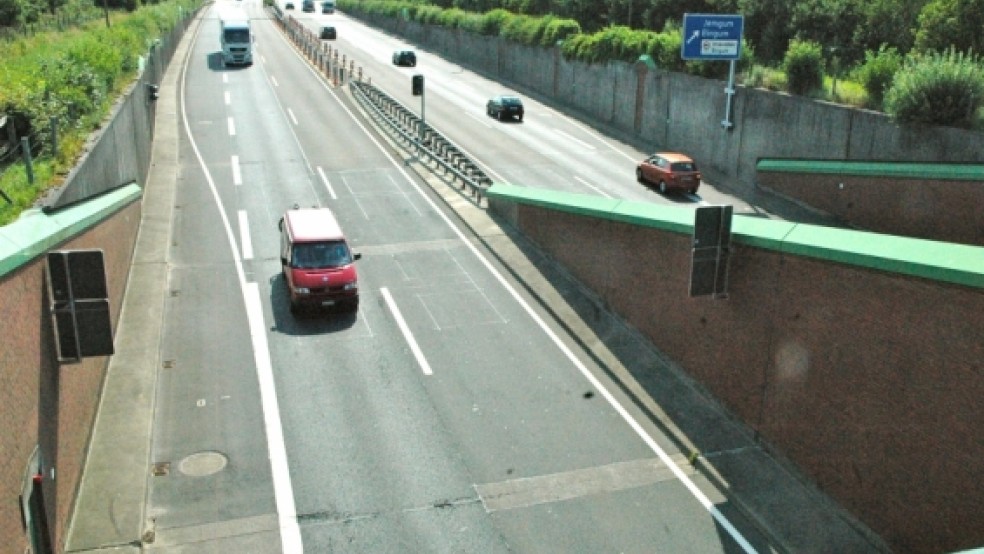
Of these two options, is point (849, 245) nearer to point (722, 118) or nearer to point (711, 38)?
point (711, 38)

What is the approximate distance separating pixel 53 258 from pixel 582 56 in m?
47.1

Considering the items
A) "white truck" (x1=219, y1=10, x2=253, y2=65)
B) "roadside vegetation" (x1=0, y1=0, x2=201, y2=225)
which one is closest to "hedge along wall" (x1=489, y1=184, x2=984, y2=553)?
"roadside vegetation" (x1=0, y1=0, x2=201, y2=225)

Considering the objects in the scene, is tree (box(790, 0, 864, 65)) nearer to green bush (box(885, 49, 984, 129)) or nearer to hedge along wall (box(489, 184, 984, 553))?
green bush (box(885, 49, 984, 129))

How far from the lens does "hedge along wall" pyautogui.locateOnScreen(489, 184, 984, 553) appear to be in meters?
11.0

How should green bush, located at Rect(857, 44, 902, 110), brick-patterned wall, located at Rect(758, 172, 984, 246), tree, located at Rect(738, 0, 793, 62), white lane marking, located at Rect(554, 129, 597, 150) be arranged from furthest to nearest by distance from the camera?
1. tree, located at Rect(738, 0, 793, 62)
2. white lane marking, located at Rect(554, 129, 597, 150)
3. green bush, located at Rect(857, 44, 902, 110)
4. brick-patterned wall, located at Rect(758, 172, 984, 246)

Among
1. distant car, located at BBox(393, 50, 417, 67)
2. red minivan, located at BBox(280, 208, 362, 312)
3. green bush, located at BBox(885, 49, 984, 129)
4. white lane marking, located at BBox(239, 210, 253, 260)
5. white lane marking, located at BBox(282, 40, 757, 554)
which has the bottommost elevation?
white lane marking, located at BBox(282, 40, 757, 554)

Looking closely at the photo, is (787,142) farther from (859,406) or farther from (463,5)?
(463,5)

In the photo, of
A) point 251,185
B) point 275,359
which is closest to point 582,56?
point 251,185

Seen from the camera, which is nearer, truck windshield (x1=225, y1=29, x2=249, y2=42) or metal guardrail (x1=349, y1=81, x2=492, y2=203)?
metal guardrail (x1=349, y1=81, x2=492, y2=203)

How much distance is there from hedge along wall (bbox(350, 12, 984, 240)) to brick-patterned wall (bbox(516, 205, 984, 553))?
10527mm

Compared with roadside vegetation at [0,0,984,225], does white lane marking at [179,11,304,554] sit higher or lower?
lower

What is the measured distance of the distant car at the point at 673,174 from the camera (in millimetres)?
34500

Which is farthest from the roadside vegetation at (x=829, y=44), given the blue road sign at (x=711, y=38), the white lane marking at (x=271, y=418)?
the white lane marking at (x=271, y=418)

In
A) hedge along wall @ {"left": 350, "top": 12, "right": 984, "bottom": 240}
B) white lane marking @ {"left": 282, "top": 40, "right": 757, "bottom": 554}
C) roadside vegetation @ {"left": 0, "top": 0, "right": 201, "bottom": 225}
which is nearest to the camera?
white lane marking @ {"left": 282, "top": 40, "right": 757, "bottom": 554}
